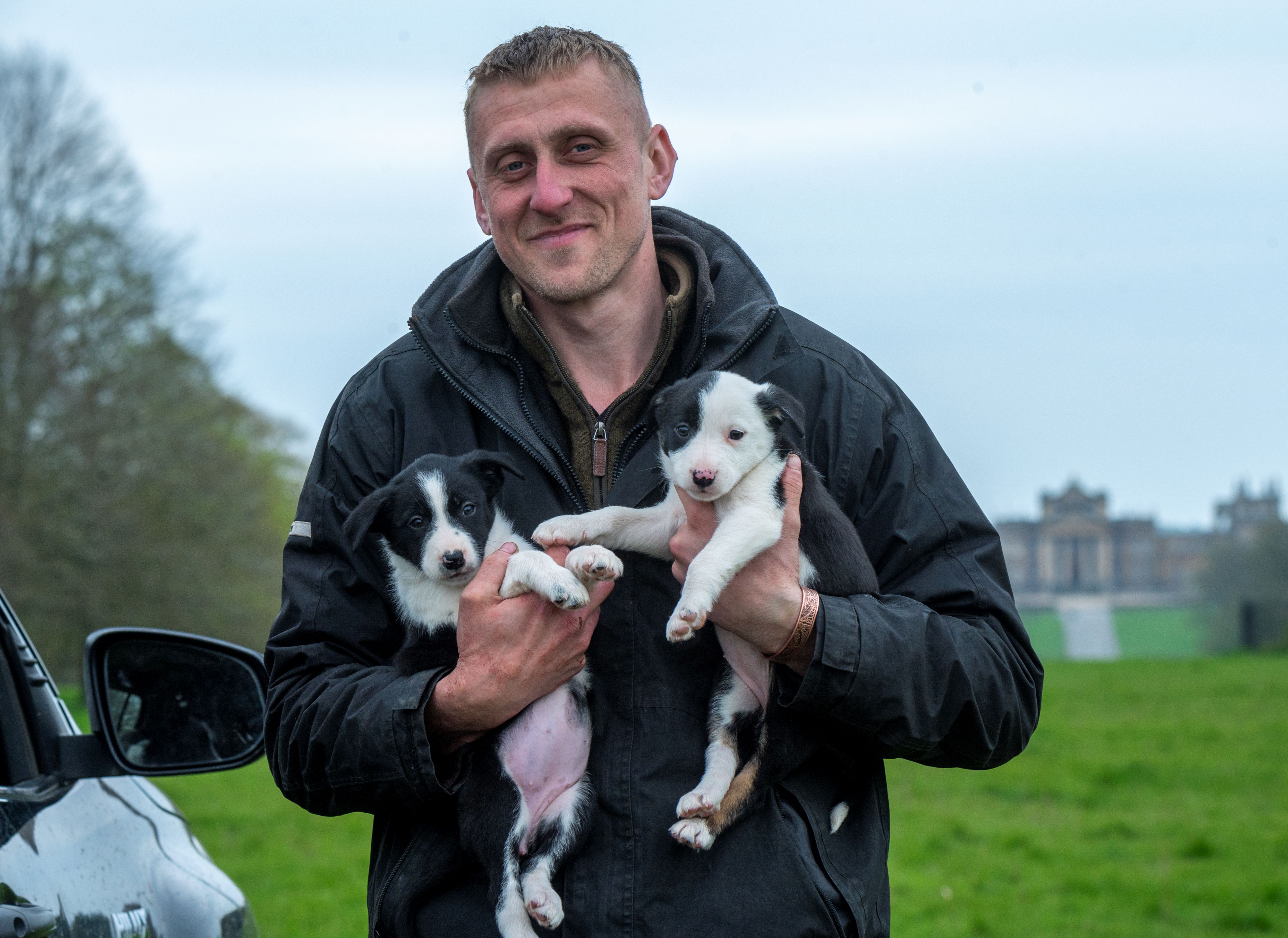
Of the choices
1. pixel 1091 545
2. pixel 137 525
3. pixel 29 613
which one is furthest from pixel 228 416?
pixel 1091 545

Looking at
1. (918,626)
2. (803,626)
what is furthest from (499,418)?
(918,626)

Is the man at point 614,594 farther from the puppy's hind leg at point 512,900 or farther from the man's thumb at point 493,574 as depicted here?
the puppy's hind leg at point 512,900

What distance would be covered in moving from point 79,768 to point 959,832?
930cm

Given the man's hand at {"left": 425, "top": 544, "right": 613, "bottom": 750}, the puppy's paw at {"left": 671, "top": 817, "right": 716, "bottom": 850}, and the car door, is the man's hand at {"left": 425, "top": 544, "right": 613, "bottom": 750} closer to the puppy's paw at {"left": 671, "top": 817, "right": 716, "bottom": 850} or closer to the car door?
the puppy's paw at {"left": 671, "top": 817, "right": 716, "bottom": 850}

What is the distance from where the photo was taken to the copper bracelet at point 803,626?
2.99 m

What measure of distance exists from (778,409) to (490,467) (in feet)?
2.55

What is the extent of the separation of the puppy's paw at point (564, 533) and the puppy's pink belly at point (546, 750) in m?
0.37

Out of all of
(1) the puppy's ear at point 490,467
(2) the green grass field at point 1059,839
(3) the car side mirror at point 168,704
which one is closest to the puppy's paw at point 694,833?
(1) the puppy's ear at point 490,467

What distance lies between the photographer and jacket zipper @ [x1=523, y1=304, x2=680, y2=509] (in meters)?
3.42

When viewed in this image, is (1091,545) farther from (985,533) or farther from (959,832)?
(985,533)

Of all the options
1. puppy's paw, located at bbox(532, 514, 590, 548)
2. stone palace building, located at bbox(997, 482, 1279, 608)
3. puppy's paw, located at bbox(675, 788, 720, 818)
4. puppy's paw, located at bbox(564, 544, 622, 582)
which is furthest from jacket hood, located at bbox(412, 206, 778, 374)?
stone palace building, located at bbox(997, 482, 1279, 608)

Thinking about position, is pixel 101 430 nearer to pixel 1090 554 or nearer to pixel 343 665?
pixel 343 665

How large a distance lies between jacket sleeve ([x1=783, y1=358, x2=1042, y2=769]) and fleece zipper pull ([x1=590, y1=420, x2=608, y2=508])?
1.99 feet

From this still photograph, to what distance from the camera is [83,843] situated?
2.81 meters
